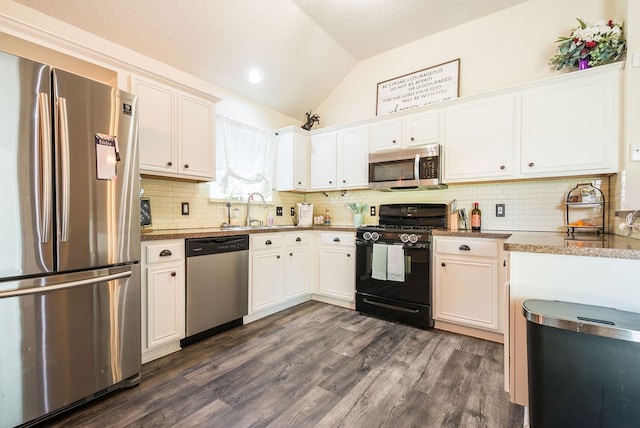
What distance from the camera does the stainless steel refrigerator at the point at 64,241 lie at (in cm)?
137

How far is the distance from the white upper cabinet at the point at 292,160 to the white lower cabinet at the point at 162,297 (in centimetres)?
178

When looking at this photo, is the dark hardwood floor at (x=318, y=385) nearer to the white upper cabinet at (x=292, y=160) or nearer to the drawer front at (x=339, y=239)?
the drawer front at (x=339, y=239)

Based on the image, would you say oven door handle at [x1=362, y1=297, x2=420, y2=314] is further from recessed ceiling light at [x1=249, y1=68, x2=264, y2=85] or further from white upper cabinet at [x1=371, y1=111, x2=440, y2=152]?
recessed ceiling light at [x1=249, y1=68, x2=264, y2=85]

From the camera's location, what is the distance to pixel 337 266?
334 cm

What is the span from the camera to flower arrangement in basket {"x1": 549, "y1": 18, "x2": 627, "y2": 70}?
2.18 m

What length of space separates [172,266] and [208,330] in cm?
71

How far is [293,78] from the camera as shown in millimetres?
3596

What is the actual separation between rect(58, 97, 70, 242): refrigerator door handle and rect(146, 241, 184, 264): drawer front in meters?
0.60

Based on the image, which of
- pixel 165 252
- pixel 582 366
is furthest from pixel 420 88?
pixel 165 252

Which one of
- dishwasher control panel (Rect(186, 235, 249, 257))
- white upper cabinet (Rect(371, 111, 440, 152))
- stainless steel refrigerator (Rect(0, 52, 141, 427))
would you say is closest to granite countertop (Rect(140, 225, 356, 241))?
dishwasher control panel (Rect(186, 235, 249, 257))

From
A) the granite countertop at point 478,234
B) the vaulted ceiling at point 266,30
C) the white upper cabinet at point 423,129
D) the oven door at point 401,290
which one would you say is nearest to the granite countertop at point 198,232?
the oven door at point 401,290

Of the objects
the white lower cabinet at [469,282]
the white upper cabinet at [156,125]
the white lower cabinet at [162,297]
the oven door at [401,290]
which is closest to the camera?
the white lower cabinet at [162,297]

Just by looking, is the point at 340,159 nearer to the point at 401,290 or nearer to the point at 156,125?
the point at 401,290

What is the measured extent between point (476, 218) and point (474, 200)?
0.73ft
